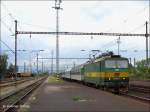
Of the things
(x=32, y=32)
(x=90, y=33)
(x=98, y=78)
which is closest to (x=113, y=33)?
(x=90, y=33)

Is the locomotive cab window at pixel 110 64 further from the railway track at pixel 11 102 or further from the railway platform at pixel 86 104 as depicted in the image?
the railway track at pixel 11 102

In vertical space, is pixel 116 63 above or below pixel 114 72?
above

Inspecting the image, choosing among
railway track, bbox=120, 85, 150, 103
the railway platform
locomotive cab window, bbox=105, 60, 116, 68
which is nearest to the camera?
the railway platform

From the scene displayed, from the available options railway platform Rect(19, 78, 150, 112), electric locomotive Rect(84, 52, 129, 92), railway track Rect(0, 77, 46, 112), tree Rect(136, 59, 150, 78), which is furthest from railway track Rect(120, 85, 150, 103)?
tree Rect(136, 59, 150, 78)

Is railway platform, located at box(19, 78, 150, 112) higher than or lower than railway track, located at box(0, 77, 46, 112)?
higher

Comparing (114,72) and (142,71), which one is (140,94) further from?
(142,71)

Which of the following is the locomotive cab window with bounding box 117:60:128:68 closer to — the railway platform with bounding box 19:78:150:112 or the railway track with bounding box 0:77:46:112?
the railway platform with bounding box 19:78:150:112

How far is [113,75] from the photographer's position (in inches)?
1185

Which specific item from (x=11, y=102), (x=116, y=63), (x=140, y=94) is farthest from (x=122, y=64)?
(x=11, y=102)

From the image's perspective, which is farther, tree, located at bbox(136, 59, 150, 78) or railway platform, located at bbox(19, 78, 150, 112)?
tree, located at bbox(136, 59, 150, 78)

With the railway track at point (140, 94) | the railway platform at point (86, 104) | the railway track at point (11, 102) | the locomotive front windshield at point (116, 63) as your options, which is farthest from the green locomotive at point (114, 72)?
the railway track at point (11, 102)

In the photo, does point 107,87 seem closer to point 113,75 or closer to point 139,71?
point 113,75

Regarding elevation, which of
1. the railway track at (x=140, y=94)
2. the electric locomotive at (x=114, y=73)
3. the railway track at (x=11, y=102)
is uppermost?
the electric locomotive at (x=114, y=73)

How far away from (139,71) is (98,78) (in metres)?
59.9
